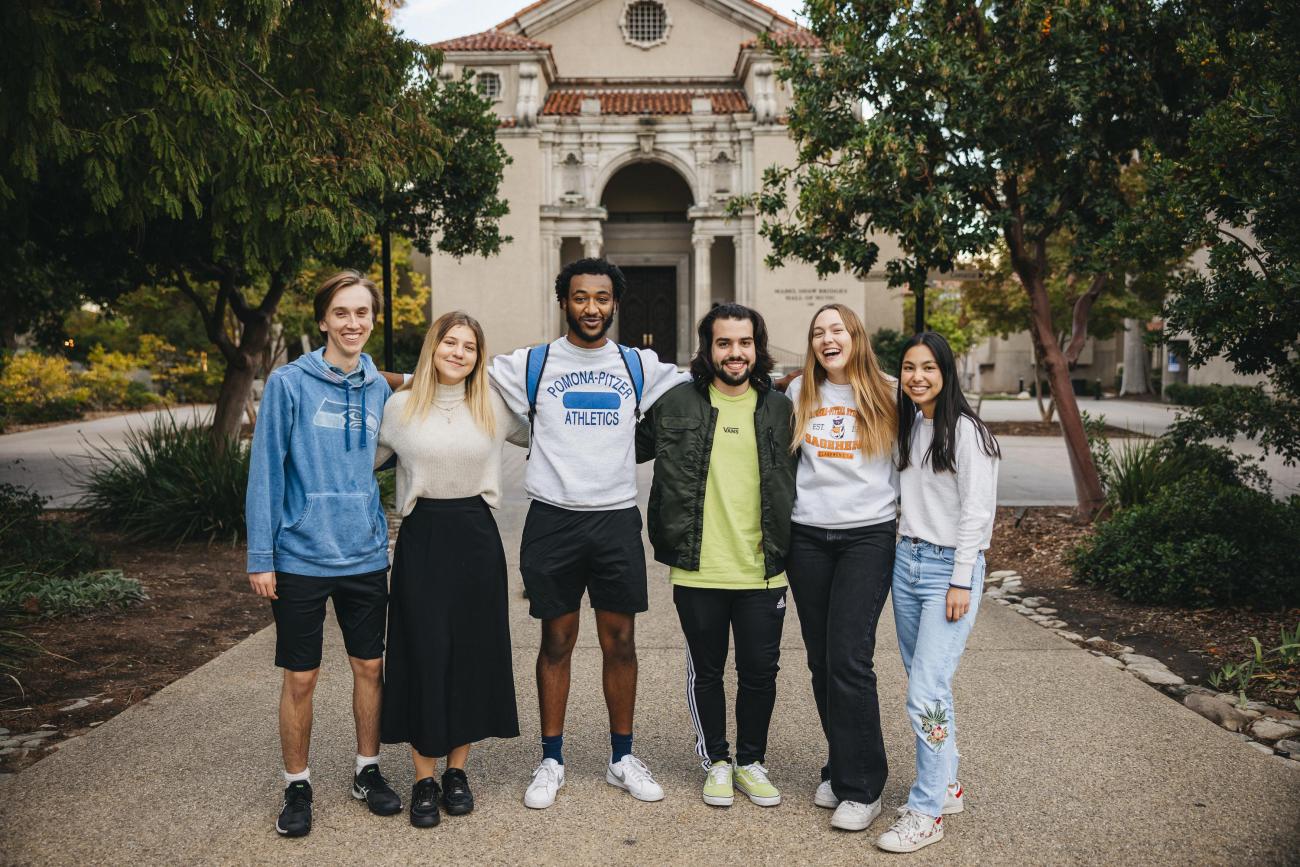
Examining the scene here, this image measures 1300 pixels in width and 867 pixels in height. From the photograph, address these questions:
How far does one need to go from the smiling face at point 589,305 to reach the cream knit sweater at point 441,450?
1.71 feet

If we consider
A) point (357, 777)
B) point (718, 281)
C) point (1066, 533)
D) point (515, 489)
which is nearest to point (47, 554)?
point (357, 777)

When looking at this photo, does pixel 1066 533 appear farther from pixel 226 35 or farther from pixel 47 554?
pixel 47 554

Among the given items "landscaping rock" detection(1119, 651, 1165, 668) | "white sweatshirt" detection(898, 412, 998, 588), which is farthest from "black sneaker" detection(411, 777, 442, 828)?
"landscaping rock" detection(1119, 651, 1165, 668)

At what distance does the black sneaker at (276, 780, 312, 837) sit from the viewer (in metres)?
3.57

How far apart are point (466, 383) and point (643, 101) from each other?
2600 cm

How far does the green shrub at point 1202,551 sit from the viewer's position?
6.54 metres

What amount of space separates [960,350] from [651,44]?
21.6 meters

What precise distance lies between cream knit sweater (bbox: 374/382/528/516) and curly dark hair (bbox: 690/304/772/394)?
2.78 feet

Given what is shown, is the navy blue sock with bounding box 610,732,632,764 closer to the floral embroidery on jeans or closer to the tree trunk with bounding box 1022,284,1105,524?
the floral embroidery on jeans

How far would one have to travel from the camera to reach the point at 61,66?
5.18 metres

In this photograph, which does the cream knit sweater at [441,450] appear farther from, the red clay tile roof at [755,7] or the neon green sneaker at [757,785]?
the red clay tile roof at [755,7]

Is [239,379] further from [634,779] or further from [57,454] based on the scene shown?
[634,779]

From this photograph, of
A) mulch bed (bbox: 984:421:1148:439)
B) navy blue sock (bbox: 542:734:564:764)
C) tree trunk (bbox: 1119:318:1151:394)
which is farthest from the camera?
tree trunk (bbox: 1119:318:1151:394)

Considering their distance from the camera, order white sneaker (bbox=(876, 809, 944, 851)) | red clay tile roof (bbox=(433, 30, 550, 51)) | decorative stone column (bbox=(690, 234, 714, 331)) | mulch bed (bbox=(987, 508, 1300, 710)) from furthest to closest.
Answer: decorative stone column (bbox=(690, 234, 714, 331)), red clay tile roof (bbox=(433, 30, 550, 51)), mulch bed (bbox=(987, 508, 1300, 710)), white sneaker (bbox=(876, 809, 944, 851))
